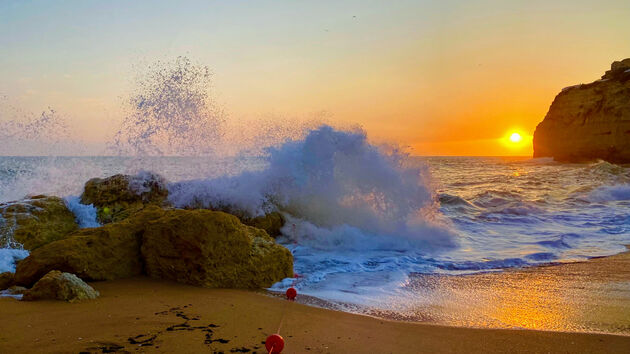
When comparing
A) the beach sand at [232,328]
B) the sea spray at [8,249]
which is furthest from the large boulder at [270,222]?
the beach sand at [232,328]

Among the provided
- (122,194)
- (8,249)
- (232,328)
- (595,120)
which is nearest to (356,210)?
(122,194)

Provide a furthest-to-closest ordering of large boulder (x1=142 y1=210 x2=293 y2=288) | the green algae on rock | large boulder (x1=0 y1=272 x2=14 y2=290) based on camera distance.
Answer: large boulder (x1=142 y1=210 x2=293 y2=288), the green algae on rock, large boulder (x1=0 y1=272 x2=14 y2=290)

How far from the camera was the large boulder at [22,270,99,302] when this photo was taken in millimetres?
3609

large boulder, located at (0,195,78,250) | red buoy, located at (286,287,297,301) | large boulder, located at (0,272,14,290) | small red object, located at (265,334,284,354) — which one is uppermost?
large boulder, located at (0,195,78,250)

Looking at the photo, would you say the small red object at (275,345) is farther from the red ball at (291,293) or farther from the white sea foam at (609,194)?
the white sea foam at (609,194)

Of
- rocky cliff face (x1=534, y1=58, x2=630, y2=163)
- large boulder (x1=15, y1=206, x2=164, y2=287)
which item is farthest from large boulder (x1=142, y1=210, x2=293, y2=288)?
rocky cliff face (x1=534, y1=58, x2=630, y2=163)

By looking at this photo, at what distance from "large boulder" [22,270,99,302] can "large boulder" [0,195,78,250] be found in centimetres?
253

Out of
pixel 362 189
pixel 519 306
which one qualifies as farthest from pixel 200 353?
Answer: pixel 362 189

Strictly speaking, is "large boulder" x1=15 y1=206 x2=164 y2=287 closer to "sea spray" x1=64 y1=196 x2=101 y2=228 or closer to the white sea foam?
"sea spray" x1=64 y1=196 x2=101 y2=228

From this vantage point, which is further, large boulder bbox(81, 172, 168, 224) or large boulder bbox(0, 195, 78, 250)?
Result: large boulder bbox(81, 172, 168, 224)

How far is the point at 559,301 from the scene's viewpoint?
4.33m

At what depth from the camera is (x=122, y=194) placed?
7.56m

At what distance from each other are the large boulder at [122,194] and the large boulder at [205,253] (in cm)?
279

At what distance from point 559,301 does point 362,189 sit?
16.1 ft
